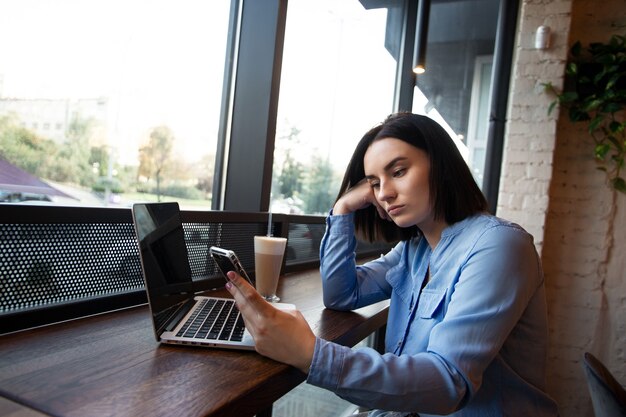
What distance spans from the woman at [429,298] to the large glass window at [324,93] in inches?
32.9

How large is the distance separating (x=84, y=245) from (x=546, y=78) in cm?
291

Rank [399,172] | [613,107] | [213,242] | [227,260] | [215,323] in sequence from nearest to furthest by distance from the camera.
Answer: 1. [227,260]
2. [215,323]
3. [399,172]
4. [213,242]
5. [613,107]

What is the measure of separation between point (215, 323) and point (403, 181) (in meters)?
0.53

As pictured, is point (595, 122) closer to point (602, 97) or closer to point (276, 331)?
point (602, 97)

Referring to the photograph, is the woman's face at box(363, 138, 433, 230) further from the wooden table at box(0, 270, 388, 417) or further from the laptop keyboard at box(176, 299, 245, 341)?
the laptop keyboard at box(176, 299, 245, 341)

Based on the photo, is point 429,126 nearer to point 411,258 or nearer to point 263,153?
point 411,258

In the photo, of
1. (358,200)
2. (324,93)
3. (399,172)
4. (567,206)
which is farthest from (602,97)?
(399,172)

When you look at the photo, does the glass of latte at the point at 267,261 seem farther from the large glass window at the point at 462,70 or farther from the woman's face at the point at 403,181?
the large glass window at the point at 462,70

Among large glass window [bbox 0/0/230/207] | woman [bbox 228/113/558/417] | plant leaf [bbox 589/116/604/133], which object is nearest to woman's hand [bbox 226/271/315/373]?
woman [bbox 228/113/558/417]

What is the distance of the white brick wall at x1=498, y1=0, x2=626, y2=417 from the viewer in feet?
9.48

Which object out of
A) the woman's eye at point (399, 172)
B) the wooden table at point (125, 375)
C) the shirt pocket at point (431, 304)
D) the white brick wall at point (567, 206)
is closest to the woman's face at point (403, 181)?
the woman's eye at point (399, 172)

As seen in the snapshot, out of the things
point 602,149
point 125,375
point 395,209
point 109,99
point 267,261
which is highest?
point 602,149

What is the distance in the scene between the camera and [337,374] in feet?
2.53

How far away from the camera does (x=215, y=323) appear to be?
976mm
